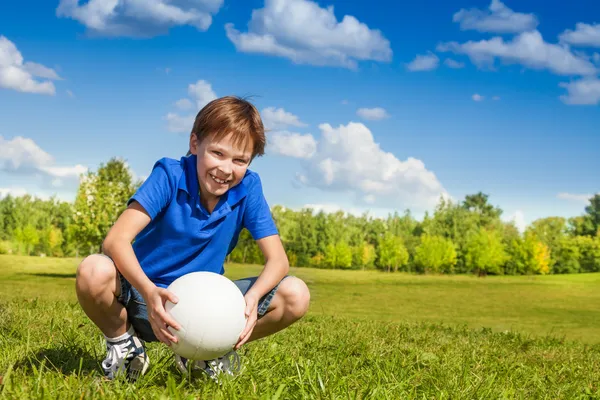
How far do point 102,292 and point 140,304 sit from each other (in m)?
0.28

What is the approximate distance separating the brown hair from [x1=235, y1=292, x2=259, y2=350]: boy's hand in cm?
90

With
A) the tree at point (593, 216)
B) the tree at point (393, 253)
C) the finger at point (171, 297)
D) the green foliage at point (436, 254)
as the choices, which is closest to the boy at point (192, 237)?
the finger at point (171, 297)

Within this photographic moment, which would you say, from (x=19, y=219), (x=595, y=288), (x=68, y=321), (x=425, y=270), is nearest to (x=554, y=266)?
(x=425, y=270)

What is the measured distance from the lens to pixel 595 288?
130 ft

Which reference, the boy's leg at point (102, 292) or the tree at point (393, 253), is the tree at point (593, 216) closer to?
the tree at point (393, 253)

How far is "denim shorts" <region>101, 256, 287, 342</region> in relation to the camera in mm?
3717

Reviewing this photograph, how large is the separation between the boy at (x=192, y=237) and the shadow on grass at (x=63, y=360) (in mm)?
334

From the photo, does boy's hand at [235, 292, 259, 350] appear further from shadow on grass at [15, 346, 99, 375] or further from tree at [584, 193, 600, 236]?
tree at [584, 193, 600, 236]

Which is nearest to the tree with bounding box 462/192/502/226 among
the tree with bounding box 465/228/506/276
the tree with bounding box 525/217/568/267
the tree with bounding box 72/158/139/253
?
the tree with bounding box 525/217/568/267

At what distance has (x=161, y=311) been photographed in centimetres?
333

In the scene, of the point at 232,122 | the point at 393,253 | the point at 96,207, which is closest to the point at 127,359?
the point at 232,122

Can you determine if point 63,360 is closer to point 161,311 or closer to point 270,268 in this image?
point 161,311

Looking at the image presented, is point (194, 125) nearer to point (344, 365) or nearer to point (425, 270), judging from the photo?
point (344, 365)

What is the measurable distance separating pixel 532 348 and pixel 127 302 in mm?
5473
